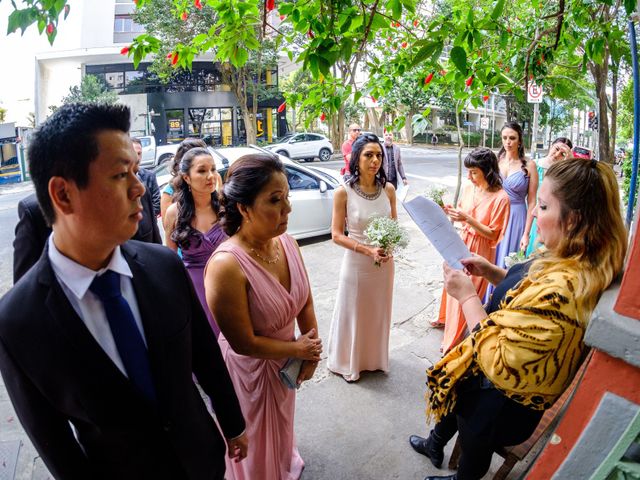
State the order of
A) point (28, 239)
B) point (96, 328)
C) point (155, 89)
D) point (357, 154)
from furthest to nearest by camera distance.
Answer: point (155, 89), point (357, 154), point (28, 239), point (96, 328)

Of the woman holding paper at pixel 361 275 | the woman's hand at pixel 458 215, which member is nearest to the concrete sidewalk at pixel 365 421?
the woman holding paper at pixel 361 275

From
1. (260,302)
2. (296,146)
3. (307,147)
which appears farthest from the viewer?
(307,147)

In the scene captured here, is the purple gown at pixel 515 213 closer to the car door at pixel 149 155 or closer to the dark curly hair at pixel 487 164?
the dark curly hair at pixel 487 164

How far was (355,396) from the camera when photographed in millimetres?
3363

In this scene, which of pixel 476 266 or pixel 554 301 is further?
pixel 476 266

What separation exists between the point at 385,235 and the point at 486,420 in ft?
5.32

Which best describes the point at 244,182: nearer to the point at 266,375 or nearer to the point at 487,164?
the point at 266,375

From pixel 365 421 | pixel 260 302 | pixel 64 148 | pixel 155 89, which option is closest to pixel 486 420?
pixel 260 302

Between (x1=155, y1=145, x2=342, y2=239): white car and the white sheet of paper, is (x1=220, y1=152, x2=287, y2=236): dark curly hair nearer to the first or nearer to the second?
the white sheet of paper

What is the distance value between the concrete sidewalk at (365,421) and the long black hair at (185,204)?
1486 mm

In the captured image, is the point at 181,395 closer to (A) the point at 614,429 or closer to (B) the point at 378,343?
(A) the point at 614,429

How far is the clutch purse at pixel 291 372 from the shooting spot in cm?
212

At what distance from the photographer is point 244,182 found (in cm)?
201

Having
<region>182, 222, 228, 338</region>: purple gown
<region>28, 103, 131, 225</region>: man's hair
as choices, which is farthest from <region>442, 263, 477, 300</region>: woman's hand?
<region>182, 222, 228, 338</region>: purple gown
